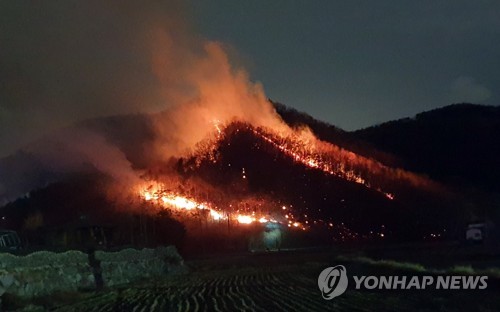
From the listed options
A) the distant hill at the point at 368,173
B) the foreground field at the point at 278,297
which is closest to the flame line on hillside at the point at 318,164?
the distant hill at the point at 368,173

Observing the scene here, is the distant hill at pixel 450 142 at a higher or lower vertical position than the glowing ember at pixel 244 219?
higher

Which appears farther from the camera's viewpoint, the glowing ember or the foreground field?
the glowing ember

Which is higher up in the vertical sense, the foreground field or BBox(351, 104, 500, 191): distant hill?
BBox(351, 104, 500, 191): distant hill

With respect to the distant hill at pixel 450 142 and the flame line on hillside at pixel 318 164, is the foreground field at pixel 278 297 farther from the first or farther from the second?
the distant hill at pixel 450 142

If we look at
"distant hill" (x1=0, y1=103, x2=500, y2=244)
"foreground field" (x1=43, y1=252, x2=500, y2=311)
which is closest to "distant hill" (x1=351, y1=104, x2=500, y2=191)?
"distant hill" (x1=0, y1=103, x2=500, y2=244)

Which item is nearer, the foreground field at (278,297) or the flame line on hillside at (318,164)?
the foreground field at (278,297)

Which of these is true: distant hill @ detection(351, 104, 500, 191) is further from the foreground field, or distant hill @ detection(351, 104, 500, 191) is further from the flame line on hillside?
the foreground field

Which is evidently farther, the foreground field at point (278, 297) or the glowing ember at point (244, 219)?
the glowing ember at point (244, 219)

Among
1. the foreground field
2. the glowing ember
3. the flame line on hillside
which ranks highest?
the flame line on hillside

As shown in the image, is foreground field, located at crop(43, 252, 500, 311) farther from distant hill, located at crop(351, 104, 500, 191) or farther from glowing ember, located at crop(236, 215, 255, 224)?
distant hill, located at crop(351, 104, 500, 191)

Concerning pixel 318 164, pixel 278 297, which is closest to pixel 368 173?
pixel 318 164

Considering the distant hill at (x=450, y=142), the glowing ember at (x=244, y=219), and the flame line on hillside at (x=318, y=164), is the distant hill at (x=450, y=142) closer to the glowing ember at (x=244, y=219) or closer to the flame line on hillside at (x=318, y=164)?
the flame line on hillside at (x=318, y=164)

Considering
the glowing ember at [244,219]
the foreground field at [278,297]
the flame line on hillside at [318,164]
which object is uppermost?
the flame line on hillside at [318,164]

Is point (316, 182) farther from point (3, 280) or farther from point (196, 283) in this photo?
point (3, 280)
